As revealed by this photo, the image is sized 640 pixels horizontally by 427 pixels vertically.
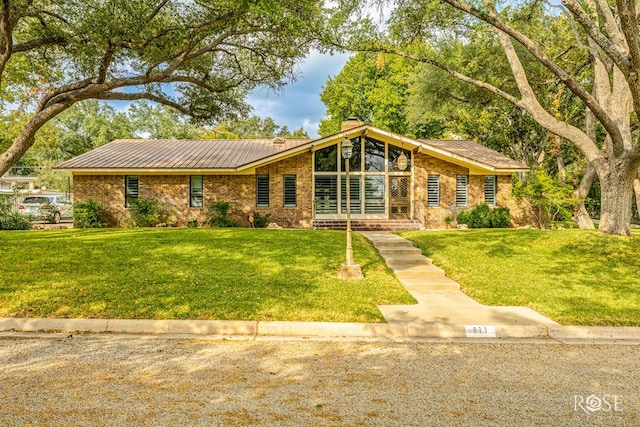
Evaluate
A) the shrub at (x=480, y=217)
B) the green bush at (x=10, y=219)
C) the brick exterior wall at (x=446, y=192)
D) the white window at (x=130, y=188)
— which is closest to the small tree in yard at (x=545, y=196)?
the brick exterior wall at (x=446, y=192)

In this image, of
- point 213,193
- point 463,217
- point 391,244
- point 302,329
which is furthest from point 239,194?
point 302,329

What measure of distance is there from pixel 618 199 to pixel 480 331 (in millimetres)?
8360

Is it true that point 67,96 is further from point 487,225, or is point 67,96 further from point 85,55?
point 487,225

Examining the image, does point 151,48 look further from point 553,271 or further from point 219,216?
point 553,271

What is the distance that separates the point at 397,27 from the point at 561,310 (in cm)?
1123

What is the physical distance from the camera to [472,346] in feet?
15.9

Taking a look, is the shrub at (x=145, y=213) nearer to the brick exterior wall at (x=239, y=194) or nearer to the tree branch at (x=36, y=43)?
the brick exterior wall at (x=239, y=194)

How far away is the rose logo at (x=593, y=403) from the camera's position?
3217mm

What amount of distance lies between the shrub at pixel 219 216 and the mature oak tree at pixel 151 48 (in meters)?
4.68

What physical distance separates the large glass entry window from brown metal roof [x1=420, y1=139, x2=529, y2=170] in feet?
6.64

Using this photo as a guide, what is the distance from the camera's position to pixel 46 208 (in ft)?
64.7

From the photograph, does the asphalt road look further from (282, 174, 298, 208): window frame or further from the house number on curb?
(282, 174, 298, 208): window frame

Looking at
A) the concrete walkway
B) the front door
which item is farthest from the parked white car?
the concrete walkway

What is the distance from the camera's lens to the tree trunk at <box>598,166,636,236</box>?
34.2ft
